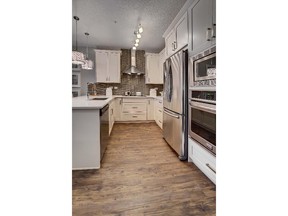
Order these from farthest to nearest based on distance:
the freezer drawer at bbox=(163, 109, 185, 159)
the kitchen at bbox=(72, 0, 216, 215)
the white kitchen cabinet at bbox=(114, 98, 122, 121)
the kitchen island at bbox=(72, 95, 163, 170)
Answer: the white kitchen cabinet at bbox=(114, 98, 122, 121) → the freezer drawer at bbox=(163, 109, 185, 159) → the kitchen island at bbox=(72, 95, 163, 170) → the kitchen at bbox=(72, 0, 216, 215)

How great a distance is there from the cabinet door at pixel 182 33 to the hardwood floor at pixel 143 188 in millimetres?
1739

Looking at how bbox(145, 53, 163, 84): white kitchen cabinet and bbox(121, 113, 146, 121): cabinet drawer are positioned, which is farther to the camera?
bbox(145, 53, 163, 84): white kitchen cabinet

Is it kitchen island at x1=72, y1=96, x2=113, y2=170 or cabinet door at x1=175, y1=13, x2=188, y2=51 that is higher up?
cabinet door at x1=175, y1=13, x2=188, y2=51

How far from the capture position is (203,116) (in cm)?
200

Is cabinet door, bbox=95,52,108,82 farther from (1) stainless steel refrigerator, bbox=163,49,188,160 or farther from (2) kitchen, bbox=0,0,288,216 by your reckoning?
(2) kitchen, bbox=0,0,288,216

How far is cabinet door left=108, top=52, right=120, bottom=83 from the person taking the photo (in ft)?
19.1

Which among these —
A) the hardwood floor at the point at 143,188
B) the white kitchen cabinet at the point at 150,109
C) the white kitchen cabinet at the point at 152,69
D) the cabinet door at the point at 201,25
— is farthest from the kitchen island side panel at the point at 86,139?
the white kitchen cabinet at the point at 152,69

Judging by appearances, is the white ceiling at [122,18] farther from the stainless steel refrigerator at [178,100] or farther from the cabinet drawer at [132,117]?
the cabinet drawer at [132,117]

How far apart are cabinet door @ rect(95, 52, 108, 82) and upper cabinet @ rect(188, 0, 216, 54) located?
383 centimetres

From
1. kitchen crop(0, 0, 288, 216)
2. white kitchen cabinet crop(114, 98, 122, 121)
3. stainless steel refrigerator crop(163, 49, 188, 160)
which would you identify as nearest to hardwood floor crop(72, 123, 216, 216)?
stainless steel refrigerator crop(163, 49, 188, 160)

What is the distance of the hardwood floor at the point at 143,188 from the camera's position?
1494mm
